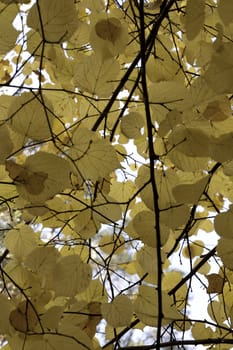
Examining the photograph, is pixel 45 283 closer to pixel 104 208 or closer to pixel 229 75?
pixel 104 208

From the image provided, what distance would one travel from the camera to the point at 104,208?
688 mm

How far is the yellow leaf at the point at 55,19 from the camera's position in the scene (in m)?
0.57

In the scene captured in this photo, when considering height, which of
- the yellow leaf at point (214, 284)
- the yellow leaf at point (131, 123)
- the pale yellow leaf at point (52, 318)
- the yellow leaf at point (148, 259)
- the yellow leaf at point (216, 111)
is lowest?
the pale yellow leaf at point (52, 318)

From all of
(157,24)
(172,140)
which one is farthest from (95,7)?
(172,140)

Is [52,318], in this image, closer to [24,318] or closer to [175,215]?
[24,318]

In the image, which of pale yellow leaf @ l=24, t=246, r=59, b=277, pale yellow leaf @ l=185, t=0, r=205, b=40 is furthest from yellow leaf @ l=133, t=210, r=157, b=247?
pale yellow leaf @ l=185, t=0, r=205, b=40

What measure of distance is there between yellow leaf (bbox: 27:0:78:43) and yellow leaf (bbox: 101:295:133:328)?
0.31 m

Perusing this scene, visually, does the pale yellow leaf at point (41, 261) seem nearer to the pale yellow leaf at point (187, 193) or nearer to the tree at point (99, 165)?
the tree at point (99, 165)

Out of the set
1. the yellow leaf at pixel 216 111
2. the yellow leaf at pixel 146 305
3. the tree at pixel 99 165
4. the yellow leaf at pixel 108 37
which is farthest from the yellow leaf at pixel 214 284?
the yellow leaf at pixel 108 37

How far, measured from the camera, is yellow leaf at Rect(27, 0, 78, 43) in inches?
22.6

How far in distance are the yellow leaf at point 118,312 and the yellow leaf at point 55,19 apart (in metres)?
0.31

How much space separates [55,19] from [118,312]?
0.35 metres

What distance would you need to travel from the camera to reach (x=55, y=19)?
0.58 meters

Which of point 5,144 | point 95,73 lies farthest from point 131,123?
point 5,144
